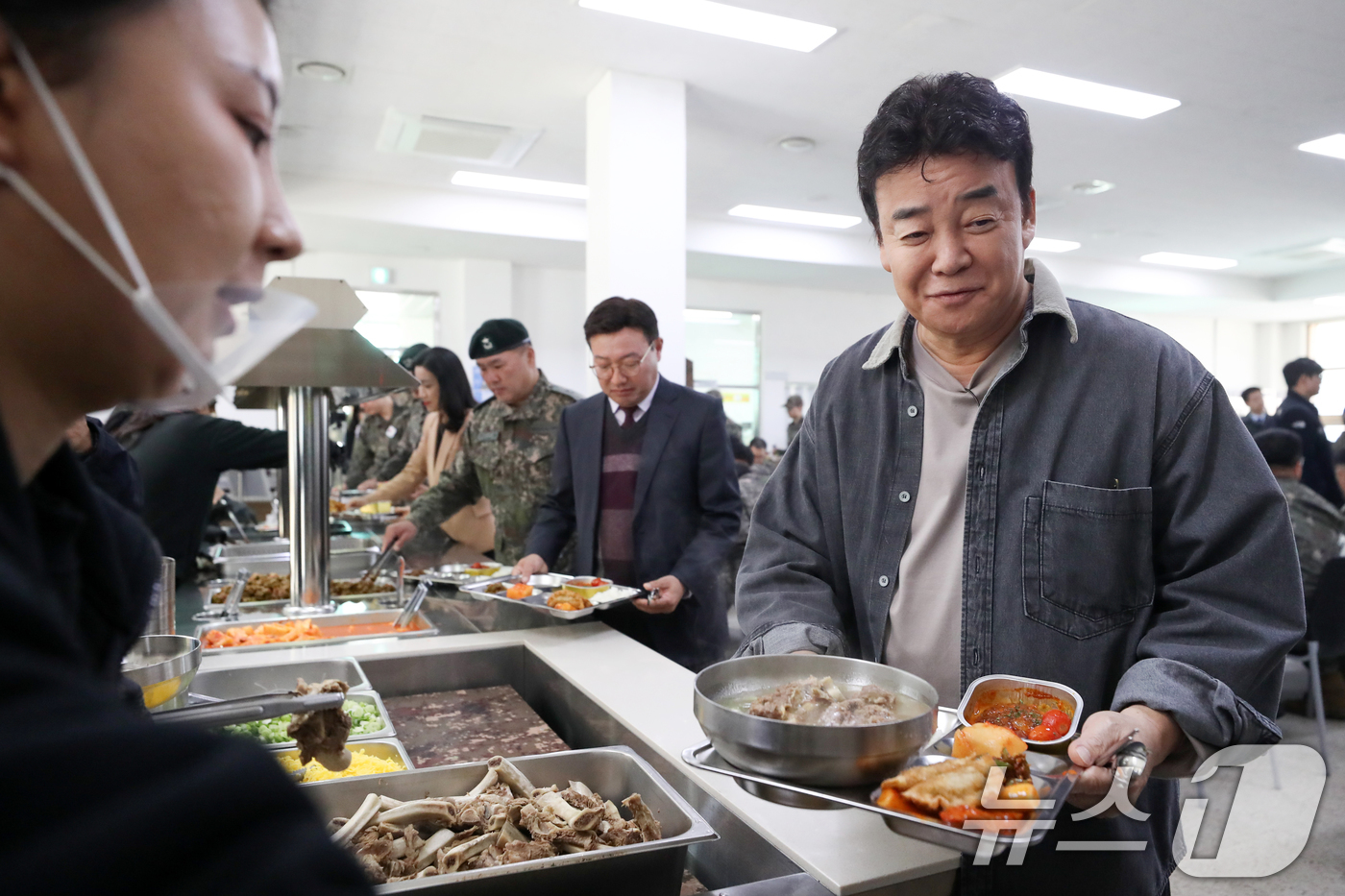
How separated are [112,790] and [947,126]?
126 cm

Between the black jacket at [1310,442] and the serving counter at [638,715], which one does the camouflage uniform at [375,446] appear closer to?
the serving counter at [638,715]

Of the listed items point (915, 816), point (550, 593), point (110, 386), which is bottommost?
point (550, 593)

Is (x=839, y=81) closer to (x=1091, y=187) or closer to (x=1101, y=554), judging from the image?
(x=1091, y=187)

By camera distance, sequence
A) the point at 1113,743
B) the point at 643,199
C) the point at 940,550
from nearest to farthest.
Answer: the point at 1113,743 → the point at 940,550 → the point at 643,199

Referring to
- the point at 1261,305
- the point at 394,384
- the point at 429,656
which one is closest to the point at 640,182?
the point at 394,384

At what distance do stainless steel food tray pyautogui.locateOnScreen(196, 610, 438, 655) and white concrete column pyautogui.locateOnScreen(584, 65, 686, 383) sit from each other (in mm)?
3018

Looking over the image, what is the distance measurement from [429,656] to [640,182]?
3.97 m

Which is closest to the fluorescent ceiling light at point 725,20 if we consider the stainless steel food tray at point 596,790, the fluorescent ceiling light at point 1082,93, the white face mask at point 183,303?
the fluorescent ceiling light at point 1082,93

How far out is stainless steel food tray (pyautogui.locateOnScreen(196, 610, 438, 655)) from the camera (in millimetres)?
2100

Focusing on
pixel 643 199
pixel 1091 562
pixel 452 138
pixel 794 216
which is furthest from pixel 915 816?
pixel 794 216

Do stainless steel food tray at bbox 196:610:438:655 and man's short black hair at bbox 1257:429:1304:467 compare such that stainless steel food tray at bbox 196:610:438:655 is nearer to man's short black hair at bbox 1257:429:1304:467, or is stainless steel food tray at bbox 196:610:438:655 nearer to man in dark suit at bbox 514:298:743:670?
man in dark suit at bbox 514:298:743:670

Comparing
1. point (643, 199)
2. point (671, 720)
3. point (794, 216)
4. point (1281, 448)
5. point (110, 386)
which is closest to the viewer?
point (110, 386)

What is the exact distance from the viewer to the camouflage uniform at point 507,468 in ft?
11.2

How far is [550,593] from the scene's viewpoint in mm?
2385
